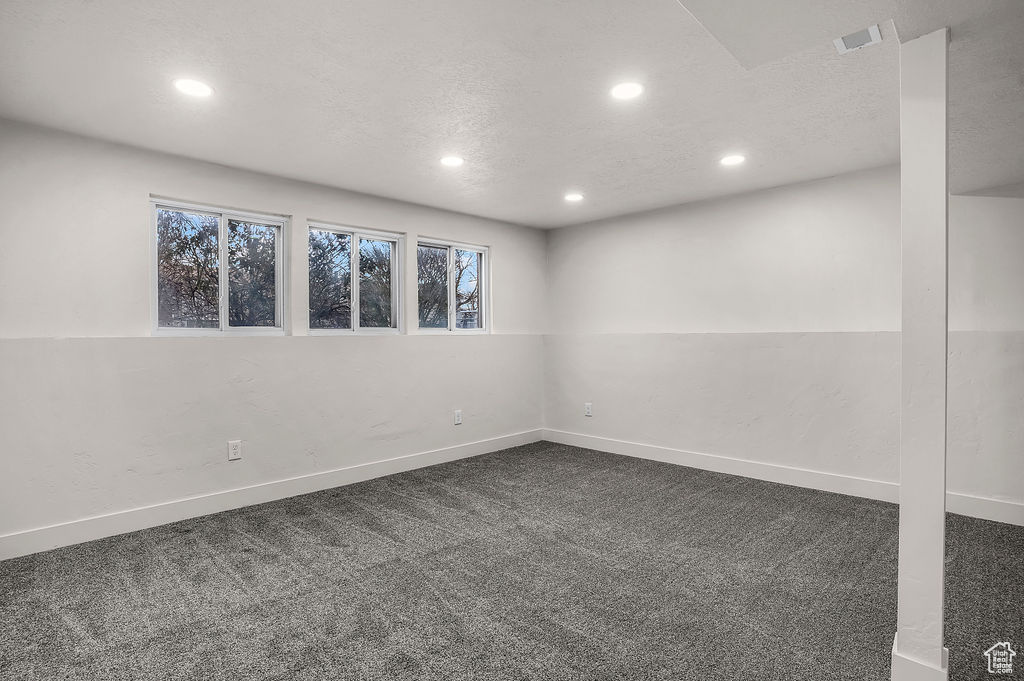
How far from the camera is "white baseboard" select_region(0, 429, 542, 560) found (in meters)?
3.05

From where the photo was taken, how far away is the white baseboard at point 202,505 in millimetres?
3055

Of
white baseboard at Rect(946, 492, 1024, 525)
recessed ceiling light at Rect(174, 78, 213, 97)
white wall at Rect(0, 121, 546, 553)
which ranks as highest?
recessed ceiling light at Rect(174, 78, 213, 97)

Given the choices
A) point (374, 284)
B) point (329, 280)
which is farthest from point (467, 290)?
point (329, 280)

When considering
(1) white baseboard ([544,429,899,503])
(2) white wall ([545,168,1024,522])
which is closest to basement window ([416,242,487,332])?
(2) white wall ([545,168,1024,522])

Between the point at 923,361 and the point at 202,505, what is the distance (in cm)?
407

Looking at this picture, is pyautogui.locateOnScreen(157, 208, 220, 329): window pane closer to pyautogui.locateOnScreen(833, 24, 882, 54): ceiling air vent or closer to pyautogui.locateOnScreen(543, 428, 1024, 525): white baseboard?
pyautogui.locateOnScreen(543, 428, 1024, 525): white baseboard

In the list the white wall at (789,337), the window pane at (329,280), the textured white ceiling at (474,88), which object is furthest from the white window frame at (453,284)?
the textured white ceiling at (474,88)

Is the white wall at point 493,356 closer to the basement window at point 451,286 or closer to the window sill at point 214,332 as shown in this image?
the window sill at point 214,332

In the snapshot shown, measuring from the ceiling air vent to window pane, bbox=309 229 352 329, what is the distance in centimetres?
378

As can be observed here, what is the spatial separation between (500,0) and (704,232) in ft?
11.7

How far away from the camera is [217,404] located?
12.3 feet

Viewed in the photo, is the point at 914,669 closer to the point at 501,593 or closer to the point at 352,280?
the point at 501,593

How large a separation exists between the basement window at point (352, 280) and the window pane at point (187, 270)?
73 cm

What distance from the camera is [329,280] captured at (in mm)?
4559
